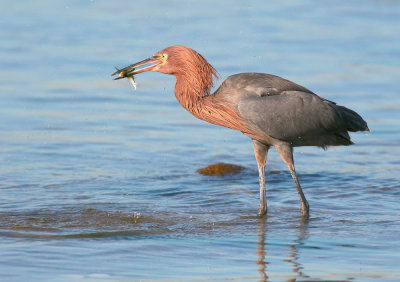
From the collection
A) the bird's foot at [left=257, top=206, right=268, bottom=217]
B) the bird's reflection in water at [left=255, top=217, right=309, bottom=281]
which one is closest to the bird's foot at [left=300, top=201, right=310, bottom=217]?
the bird's reflection in water at [left=255, top=217, right=309, bottom=281]

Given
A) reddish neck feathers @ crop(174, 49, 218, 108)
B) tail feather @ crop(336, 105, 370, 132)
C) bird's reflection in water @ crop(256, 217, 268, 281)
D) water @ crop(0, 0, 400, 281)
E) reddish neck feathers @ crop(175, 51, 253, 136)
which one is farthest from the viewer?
tail feather @ crop(336, 105, 370, 132)

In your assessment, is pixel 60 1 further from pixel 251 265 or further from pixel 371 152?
pixel 251 265

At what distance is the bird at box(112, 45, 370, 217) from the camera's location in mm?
8211

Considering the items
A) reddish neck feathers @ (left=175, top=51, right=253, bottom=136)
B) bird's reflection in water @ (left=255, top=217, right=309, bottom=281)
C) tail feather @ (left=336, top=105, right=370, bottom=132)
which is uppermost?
reddish neck feathers @ (left=175, top=51, right=253, bottom=136)

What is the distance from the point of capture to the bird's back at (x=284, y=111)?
8.17 meters

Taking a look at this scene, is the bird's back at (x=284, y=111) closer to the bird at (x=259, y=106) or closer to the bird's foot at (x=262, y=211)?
the bird at (x=259, y=106)

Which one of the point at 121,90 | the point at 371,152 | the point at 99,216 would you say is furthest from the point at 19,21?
the point at 99,216

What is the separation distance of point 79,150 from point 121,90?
133 inches

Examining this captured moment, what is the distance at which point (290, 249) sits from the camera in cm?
702

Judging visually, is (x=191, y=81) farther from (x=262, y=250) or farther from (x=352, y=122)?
(x=262, y=250)

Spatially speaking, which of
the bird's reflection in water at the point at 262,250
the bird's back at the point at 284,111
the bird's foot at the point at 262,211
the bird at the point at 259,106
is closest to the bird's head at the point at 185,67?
the bird at the point at 259,106

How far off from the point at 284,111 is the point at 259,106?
296 mm

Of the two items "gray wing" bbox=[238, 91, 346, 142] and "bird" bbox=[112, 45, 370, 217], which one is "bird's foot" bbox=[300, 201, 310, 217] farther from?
"gray wing" bbox=[238, 91, 346, 142]

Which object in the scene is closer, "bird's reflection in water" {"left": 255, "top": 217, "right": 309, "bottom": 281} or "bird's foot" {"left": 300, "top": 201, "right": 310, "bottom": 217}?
"bird's reflection in water" {"left": 255, "top": 217, "right": 309, "bottom": 281}
